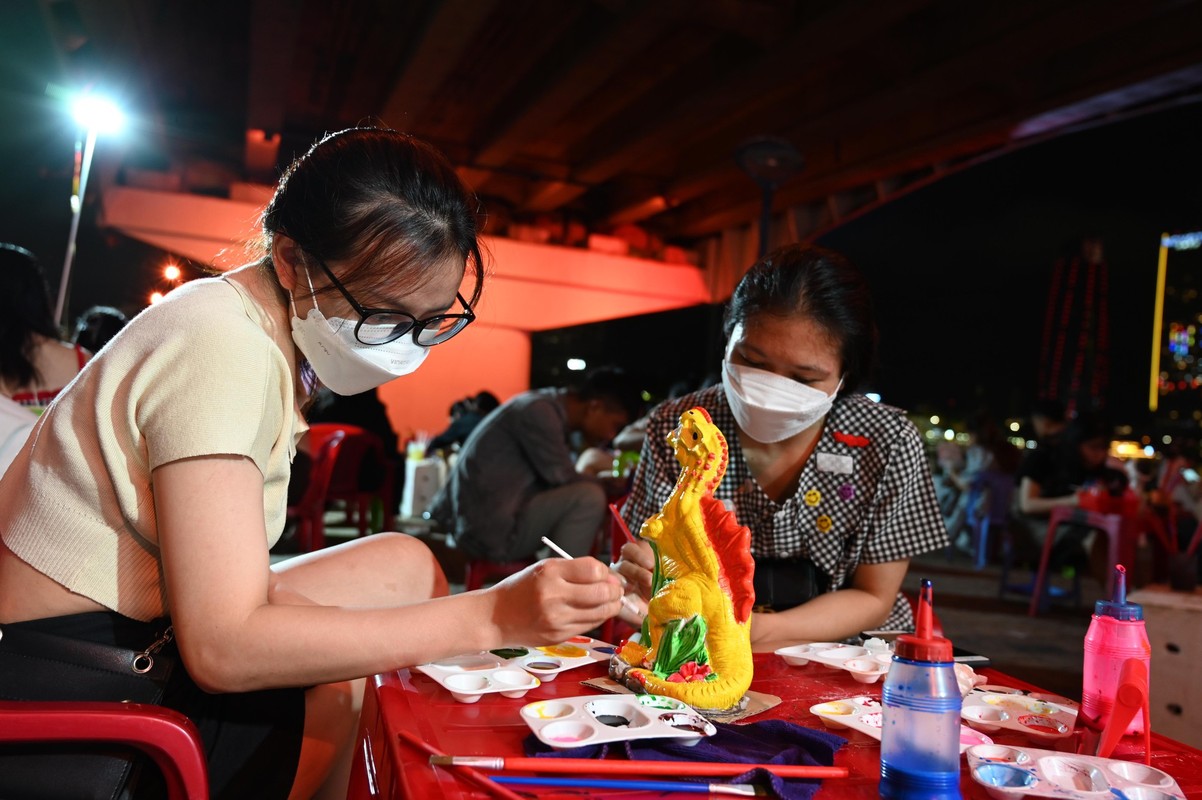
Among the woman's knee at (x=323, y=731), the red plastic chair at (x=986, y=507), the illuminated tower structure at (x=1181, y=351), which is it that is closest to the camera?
the woman's knee at (x=323, y=731)

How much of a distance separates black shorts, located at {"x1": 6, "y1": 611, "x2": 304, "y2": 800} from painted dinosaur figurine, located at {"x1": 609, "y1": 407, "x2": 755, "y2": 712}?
1.65ft

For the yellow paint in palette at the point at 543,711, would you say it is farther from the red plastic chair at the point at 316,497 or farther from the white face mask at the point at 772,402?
the red plastic chair at the point at 316,497

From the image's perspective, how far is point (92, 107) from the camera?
545 centimetres

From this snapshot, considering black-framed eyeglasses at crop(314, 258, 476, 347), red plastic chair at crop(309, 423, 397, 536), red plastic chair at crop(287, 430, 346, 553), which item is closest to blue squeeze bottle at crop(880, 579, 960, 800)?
black-framed eyeglasses at crop(314, 258, 476, 347)

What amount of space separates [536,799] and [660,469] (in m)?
1.28

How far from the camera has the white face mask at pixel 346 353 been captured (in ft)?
4.09

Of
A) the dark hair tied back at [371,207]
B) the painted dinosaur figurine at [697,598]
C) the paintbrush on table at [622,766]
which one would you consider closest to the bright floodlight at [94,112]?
the dark hair tied back at [371,207]

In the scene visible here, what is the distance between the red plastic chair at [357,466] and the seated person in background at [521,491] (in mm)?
1847

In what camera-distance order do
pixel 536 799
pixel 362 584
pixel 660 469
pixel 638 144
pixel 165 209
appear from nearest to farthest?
pixel 536 799 → pixel 362 584 → pixel 660 469 → pixel 638 144 → pixel 165 209

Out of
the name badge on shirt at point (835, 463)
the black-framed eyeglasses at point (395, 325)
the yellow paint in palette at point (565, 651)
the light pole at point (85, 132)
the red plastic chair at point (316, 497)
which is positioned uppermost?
the light pole at point (85, 132)

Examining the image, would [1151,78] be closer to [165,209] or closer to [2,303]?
[2,303]

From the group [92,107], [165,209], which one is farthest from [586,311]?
[92,107]

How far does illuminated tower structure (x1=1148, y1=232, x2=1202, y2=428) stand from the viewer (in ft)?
51.4

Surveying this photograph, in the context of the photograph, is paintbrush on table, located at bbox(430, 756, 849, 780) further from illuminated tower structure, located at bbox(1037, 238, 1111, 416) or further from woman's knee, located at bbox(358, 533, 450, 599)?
illuminated tower structure, located at bbox(1037, 238, 1111, 416)
